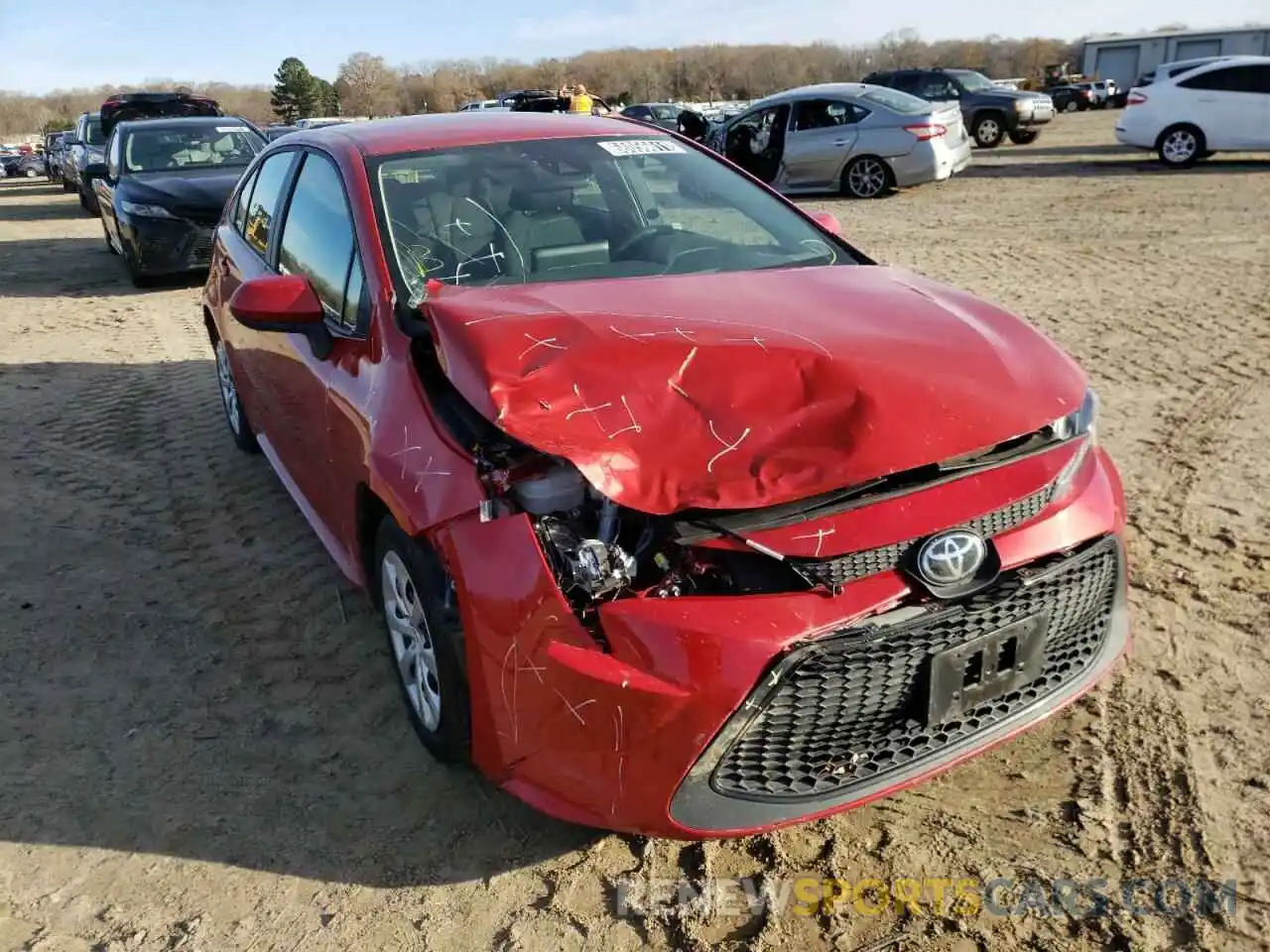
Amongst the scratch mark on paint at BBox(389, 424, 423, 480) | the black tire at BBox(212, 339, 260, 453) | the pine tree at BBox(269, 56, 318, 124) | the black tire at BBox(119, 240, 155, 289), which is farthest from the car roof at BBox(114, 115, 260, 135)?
the pine tree at BBox(269, 56, 318, 124)

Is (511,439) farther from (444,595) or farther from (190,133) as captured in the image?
(190,133)

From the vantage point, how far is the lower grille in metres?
2.15

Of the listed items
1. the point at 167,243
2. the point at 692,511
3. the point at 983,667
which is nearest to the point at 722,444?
the point at 692,511

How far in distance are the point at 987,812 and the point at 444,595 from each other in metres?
1.48

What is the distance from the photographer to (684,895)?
7.87 feet

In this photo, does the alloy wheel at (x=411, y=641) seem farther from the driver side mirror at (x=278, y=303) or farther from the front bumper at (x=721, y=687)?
the driver side mirror at (x=278, y=303)

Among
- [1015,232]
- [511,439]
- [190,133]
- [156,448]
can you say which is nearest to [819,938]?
[511,439]

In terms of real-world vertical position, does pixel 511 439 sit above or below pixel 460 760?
above

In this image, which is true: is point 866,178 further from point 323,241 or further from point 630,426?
point 630,426

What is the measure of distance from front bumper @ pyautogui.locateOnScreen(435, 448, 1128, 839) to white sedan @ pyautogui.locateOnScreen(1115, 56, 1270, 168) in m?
15.5

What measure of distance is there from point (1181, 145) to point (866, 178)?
17.8ft

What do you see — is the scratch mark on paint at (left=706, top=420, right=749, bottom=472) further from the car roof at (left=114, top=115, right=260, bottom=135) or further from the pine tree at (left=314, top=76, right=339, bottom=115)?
the pine tree at (left=314, top=76, right=339, bottom=115)

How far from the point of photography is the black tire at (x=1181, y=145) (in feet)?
50.4

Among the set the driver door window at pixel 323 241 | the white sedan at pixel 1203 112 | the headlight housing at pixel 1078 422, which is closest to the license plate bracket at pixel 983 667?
the headlight housing at pixel 1078 422
